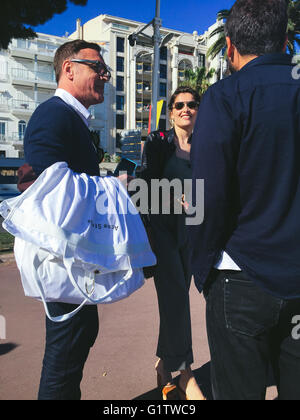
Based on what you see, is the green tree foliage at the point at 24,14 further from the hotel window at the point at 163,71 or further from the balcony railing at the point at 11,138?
the hotel window at the point at 163,71

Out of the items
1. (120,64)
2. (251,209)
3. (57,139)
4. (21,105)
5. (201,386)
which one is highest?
(120,64)

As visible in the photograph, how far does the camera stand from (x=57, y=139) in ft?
5.49

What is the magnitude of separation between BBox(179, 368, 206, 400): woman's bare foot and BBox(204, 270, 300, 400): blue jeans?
119cm

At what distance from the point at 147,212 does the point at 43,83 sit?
44.9m

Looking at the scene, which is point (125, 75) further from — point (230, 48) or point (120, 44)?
point (230, 48)

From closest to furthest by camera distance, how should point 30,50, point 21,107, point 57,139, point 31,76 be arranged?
point 57,139 → point 21,107 → point 30,50 → point 31,76

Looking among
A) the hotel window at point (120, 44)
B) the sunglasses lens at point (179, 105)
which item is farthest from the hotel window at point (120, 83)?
the sunglasses lens at point (179, 105)

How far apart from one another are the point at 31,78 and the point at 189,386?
149ft

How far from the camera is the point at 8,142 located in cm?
4050

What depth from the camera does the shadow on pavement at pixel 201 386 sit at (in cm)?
256

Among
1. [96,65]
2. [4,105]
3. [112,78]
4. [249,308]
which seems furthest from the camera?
[112,78]

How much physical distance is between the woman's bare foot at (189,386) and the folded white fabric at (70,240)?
1.19 metres

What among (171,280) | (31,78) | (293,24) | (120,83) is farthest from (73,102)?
(120,83)

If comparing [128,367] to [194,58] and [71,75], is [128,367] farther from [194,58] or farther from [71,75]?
[194,58]
